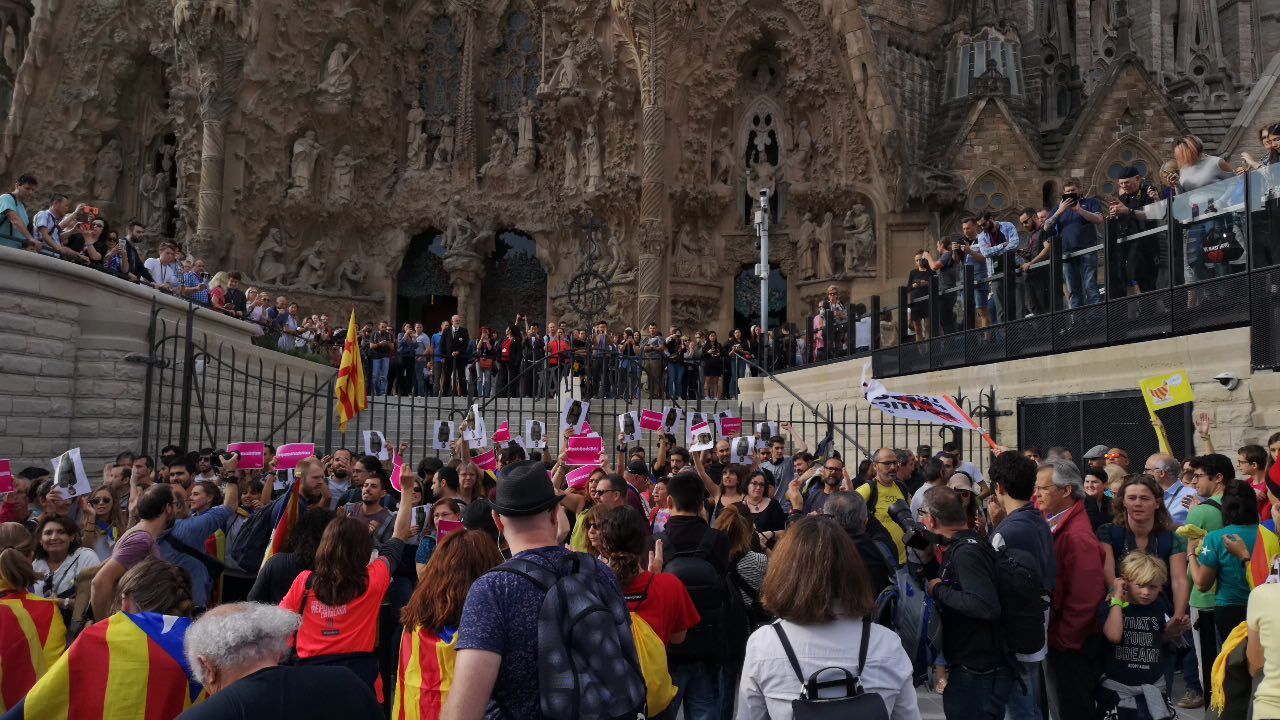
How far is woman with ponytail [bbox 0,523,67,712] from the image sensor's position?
12.6 ft

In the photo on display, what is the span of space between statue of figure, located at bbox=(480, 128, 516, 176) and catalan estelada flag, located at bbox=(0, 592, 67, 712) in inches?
993

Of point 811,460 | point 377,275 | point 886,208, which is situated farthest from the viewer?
point 377,275

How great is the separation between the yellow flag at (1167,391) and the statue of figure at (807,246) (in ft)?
56.8

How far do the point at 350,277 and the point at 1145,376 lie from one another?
73.8ft

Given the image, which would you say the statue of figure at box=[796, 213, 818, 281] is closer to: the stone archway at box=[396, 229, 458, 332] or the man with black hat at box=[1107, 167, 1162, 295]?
the stone archway at box=[396, 229, 458, 332]

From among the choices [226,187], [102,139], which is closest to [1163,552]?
[226,187]

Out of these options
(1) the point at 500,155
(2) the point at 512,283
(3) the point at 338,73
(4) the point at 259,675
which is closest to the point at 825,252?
(2) the point at 512,283

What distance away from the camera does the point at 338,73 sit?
27453 mm

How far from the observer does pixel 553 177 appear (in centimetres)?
2808

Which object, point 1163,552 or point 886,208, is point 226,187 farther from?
point 1163,552

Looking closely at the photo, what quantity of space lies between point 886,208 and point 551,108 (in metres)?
9.17

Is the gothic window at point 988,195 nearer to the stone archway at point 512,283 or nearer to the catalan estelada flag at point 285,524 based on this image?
the stone archway at point 512,283

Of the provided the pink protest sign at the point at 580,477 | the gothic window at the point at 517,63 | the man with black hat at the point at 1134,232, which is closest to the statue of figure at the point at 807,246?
the gothic window at the point at 517,63

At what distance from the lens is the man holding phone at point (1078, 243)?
11453mm
